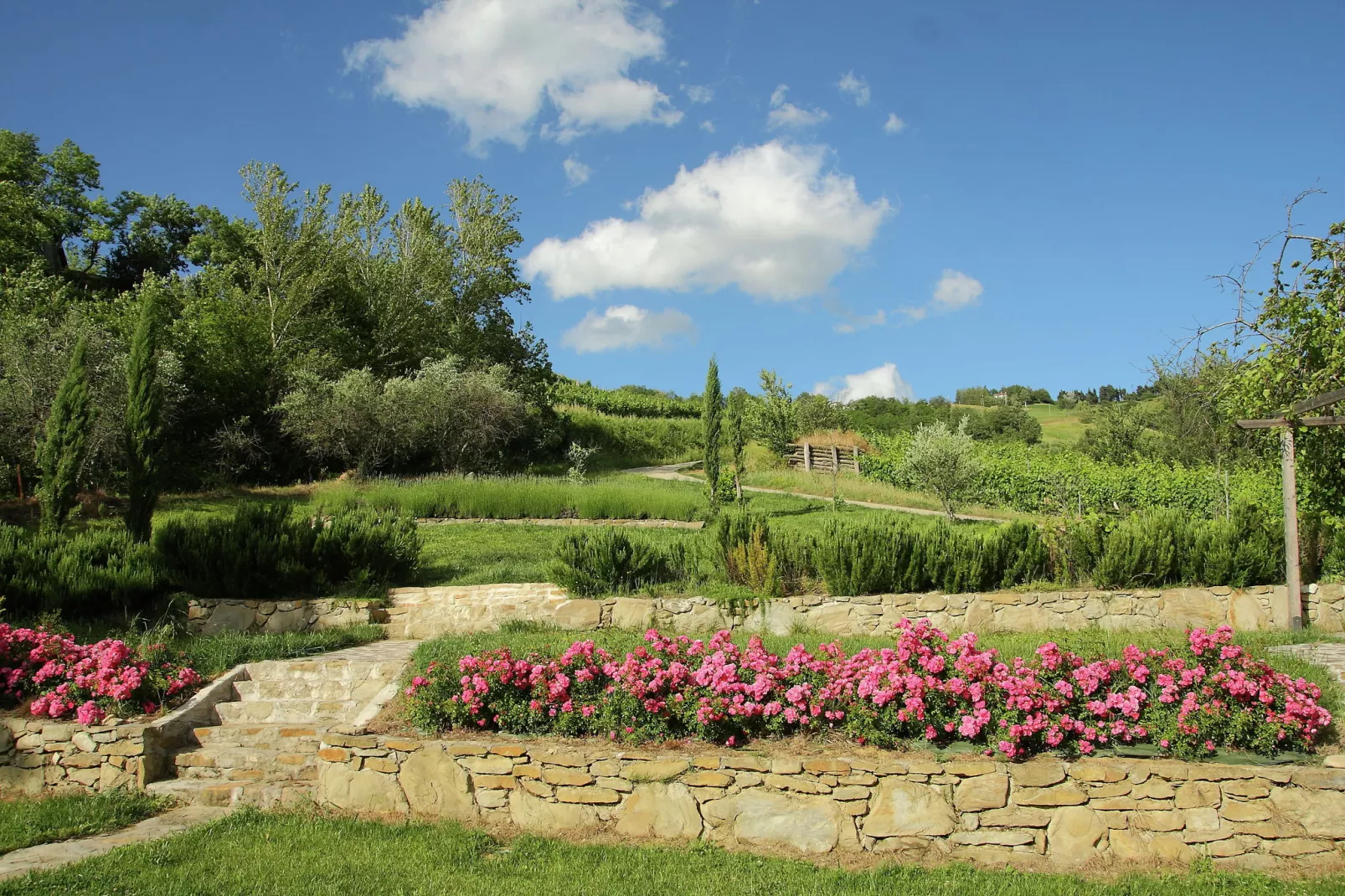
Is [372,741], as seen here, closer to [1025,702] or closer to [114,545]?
[1025,702]

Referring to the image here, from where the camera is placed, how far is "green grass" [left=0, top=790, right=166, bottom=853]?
17.5ft

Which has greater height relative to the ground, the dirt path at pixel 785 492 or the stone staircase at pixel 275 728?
the dirt path at pixel 785 492

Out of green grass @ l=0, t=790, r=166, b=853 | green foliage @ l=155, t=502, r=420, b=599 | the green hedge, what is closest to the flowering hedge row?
green grass @ l=0, t=790, r=166, b=853

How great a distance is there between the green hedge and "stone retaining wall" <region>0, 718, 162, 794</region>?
60.2 ft

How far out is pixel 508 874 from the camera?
15.4 ft

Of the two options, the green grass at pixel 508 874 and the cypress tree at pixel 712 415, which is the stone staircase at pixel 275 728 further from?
the cypress tree at pixel 712 415

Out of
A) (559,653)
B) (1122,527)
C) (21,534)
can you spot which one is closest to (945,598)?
(1122,527)

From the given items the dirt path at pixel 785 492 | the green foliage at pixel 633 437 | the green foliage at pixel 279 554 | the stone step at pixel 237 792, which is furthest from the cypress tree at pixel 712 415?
the green foliage at pixel 633 437

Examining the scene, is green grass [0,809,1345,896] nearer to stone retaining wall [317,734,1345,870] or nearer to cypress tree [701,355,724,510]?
stone retaining wall [317,734,1345,870]

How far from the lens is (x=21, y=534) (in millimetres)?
9555

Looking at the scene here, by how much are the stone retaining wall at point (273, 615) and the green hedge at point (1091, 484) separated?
1595 centimetres

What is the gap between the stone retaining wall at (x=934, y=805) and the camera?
4.71 meters

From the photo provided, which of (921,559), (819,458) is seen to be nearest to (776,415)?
(819,458)

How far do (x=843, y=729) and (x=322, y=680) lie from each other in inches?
178
